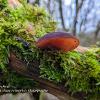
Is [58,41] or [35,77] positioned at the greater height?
[58,41]

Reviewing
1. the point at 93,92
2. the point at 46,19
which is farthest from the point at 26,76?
the point at 46,19

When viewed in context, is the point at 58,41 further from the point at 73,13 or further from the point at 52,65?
the point at 73,13

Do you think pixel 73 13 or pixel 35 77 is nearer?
pixel 35 77

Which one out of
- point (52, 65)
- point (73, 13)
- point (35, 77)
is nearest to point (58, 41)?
point (52, 65)

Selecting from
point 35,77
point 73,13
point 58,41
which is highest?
point 73,13

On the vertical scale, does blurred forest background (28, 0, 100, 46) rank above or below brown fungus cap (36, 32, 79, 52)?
above

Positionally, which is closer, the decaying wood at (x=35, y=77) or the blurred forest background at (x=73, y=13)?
the decaying wood at (x=35, y=77)

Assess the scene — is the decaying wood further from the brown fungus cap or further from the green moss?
the brown fungus cap

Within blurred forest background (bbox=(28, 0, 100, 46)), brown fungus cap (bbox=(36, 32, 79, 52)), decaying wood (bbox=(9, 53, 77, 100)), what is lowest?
decaying wood (bbox=(9, 53, 77, 100))

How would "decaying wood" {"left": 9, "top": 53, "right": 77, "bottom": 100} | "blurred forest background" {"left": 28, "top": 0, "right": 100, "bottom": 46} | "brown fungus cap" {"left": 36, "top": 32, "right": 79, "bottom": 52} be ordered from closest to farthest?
"brown fungus cap" {"left": 36, "top": 32, "right": 79, "bottom": 52} → "decaying wood" {"left": 9, "top": 53, "right": 77, "bottom": 100} → "blurred forest background" {"left": 28, "top": 0, "right": 100, "bottom": 46}

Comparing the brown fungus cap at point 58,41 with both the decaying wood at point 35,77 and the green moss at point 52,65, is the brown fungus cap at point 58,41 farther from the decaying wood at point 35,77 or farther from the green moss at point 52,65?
the decaying wood at point 35,77

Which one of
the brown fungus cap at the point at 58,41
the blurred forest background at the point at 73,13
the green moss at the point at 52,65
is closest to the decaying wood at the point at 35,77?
the green moss at the point at 52,65

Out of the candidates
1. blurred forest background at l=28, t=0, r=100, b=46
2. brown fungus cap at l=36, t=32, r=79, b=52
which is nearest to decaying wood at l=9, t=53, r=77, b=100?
brown fungus cap at l=36, t=32, r=79, b=52
